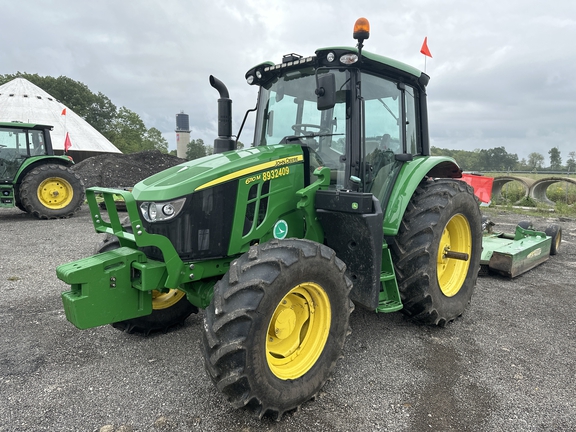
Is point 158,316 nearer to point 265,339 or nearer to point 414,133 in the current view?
point 265,339

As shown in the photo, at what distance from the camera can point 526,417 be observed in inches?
102

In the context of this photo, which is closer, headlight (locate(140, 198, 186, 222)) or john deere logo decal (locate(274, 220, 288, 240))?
headlight (locate(140, 198, 186, 222))

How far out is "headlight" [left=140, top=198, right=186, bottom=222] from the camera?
2.67 meters

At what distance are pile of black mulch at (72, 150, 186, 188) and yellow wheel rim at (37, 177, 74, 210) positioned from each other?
15.8ft

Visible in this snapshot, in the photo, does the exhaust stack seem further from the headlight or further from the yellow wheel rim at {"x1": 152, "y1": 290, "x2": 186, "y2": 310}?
the yellow wheel rim at {"x1": 152, "y1": 290, "x2": 186, "y2": 310}

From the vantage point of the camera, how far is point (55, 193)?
1036cm

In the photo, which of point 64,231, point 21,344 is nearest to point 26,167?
point 64,231

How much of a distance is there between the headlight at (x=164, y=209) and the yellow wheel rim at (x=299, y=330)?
3.05ft

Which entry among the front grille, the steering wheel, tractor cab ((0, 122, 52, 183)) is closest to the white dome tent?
tractor cab ((0, 122, 52, 183))

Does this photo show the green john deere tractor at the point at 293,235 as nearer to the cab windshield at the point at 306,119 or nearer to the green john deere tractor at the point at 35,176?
the cab windshield at the point at 306,119

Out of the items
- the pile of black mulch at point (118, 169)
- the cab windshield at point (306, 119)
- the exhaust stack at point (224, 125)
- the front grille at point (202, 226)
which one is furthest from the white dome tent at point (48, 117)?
the front grille at point (202, 226)

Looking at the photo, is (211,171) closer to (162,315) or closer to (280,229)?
(280,229)

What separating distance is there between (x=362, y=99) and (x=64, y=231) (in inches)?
308

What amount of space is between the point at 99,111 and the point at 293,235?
5519cm
